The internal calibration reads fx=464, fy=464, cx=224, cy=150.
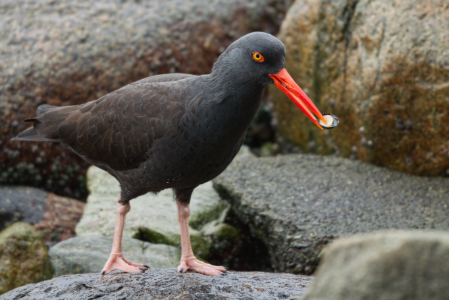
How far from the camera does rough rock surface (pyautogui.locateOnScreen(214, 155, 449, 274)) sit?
17.5 ft

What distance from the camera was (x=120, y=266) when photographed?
4.64 m

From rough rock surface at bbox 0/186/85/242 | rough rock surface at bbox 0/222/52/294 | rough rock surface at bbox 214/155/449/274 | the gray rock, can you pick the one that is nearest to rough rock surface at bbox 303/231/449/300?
rough rock surface at bbox 214/155/449/274

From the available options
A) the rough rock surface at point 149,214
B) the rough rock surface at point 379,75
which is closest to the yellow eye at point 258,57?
the rough rock surface at point 149,214

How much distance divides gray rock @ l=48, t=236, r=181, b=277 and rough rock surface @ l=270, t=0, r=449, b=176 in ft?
10.8

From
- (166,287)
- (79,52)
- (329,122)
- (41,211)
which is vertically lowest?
(166,287)

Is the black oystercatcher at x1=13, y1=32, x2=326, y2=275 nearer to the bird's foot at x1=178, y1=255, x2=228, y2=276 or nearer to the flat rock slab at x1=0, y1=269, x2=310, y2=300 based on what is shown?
the bird's foot at x1=178, y1=255, x2=228, y2=276

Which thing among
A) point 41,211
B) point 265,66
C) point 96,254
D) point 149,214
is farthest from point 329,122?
point 41,211

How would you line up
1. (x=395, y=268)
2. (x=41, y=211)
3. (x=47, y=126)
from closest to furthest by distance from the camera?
(x=395, y=268), (x=47, y=126), (x=41, y=211)

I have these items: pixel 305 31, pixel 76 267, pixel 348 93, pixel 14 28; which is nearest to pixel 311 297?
pixel 76 267

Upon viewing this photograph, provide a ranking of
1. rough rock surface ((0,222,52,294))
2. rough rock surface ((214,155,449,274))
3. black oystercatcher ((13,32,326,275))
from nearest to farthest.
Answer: black oystercatcher ((13,32,326,275)), rough rock surface ((214,155,449,274)), rough rock surface ((0,222,52,294))

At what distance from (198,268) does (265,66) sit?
2.15 metres

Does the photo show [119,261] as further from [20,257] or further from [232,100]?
[232,100]

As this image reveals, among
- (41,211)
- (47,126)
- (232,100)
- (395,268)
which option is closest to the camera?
(395,268)

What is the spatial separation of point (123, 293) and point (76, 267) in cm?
152
